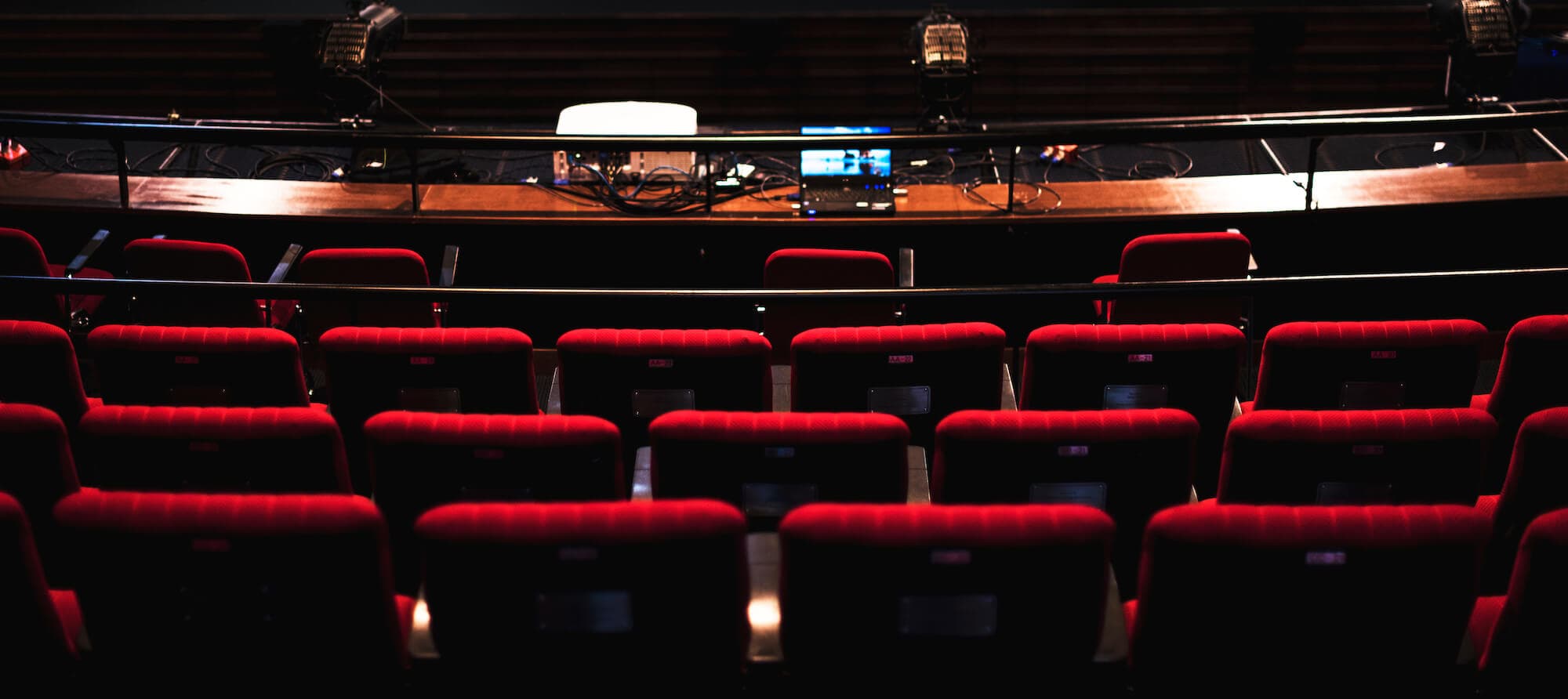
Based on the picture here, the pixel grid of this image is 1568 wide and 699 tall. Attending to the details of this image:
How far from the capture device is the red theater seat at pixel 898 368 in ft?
→ 8.93

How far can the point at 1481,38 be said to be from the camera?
19.4ft

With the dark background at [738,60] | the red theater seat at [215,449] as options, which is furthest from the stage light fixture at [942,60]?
the red theater seat at [215,449]

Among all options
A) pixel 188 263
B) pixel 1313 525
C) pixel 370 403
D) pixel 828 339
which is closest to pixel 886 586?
pixel 1313 525

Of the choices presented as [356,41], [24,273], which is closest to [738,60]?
[356,41]

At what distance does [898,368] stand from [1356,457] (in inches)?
33.3

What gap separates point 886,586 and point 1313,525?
0.59m

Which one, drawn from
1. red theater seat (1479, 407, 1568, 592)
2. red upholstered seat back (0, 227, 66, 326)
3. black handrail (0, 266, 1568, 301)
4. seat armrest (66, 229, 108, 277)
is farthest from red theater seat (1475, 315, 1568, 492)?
seat armrest (66, 229, 108, 277)

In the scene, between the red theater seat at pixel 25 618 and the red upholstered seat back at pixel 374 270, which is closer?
the red theater seat at pixel 25 618

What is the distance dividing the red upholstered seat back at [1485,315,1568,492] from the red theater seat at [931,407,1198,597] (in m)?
0.83

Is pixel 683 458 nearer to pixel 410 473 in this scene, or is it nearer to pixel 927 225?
pixel 410 473

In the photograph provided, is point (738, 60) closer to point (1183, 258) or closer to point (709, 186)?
point (709, 186)

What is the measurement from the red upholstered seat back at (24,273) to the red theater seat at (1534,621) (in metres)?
3.36

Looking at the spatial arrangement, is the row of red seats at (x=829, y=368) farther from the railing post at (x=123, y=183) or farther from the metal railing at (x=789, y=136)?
the railing post at (x=123, y=183)

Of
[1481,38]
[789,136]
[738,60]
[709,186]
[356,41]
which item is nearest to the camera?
[789,136]
